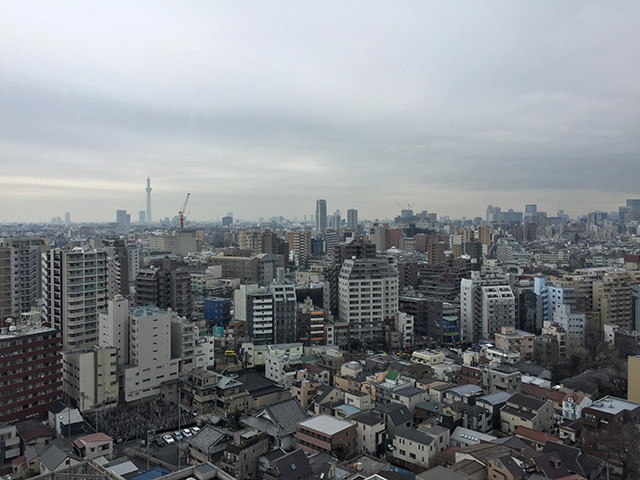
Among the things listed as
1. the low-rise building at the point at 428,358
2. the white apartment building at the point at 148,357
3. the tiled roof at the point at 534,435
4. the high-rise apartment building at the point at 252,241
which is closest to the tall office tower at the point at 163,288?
the white apartment building at the point at 148,357

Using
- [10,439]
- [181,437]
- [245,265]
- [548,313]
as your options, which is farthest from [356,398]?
[245,265]

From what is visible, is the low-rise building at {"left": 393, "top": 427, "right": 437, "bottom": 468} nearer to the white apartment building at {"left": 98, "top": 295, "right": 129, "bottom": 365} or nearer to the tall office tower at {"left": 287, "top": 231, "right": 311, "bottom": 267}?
the white apartment building at {"left": 98, "top": 295, "right": 129, "bottom": 365}

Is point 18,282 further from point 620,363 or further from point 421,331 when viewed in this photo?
point 620,363

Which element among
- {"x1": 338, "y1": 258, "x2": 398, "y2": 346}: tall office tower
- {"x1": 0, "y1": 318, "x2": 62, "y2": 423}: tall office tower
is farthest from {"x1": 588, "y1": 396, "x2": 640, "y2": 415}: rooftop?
{"x1": 0, "y1": 318, "x2": 62, "y2": 423}: tall office tower

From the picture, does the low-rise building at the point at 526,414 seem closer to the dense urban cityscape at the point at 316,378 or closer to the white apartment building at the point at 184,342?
the dense urban cityscape at the point at 316,378

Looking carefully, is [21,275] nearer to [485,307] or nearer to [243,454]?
[243,454]
